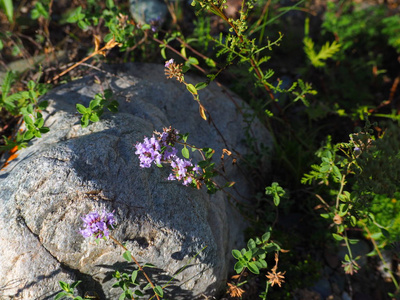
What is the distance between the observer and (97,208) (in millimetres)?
2369

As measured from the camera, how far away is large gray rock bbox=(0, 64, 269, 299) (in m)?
2.35

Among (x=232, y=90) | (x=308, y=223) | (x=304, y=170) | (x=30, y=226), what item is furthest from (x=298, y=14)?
(x=30, y=226)

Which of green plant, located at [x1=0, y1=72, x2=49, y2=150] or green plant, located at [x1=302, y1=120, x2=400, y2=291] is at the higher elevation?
green plant, located at [x1=0, y1=72, x2=49, y2=150]

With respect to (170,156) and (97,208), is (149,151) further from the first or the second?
(97,208)

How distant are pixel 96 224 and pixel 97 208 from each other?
202 millimetres

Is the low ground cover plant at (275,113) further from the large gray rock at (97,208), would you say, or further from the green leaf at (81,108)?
the large gray rock at (97,208)

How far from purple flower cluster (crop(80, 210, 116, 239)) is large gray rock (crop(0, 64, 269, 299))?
0.17 m

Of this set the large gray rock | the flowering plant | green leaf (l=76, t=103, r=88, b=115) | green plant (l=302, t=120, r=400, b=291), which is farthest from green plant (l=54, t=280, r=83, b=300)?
green plant (l=302, t=120, r=400, b=291)

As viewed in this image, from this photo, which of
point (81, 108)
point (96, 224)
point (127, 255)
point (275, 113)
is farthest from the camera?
point (275, 113)

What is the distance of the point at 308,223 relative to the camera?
12.1 ft

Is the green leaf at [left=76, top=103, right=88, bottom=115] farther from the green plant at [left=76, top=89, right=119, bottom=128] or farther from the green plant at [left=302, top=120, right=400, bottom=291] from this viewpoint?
the green plant at [left=302, top=120, right=400, bottom=291]

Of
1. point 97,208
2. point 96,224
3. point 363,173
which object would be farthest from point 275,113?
point 96,224

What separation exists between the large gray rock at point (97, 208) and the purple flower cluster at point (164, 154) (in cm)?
30

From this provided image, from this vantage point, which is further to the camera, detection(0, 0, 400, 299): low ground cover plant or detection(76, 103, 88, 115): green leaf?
detection(76, 103, 88, 115): green leaf
